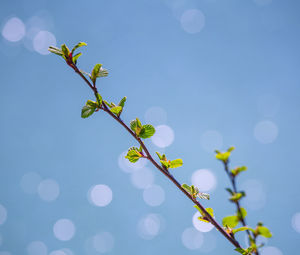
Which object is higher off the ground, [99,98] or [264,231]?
[99,98]

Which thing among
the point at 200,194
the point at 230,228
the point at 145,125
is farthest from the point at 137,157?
the point at 230,228

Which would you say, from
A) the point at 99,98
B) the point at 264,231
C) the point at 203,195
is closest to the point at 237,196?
the point at 264,231

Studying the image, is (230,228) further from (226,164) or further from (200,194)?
(226,164)

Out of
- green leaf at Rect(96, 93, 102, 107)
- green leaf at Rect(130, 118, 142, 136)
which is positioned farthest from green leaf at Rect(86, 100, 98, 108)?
green leaf at Rect(130, 118, 142, 136)

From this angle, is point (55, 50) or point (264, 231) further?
point (55, 50)

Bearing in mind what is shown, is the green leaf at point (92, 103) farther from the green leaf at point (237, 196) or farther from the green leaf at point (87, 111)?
the green leaf at point (237, 196)

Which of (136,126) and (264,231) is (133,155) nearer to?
(136,126)

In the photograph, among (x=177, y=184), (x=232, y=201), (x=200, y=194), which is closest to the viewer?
(x=232, y=201)

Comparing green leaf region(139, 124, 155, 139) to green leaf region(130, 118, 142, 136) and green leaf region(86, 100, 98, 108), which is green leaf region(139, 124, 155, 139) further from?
green leaf region(86, 100, 98, 108)
